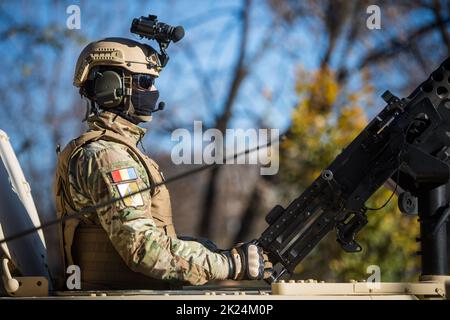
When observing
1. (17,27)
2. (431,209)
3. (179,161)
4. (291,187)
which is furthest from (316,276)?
(431,209)

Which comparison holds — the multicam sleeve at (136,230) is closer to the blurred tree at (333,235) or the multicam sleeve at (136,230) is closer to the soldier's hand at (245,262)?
the soldier's hand at (245,262)

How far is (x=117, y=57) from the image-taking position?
6035 millimetres

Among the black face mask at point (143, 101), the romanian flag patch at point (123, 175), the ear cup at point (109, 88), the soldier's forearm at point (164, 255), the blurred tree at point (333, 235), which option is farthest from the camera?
the blurred tree at point (333, 235)

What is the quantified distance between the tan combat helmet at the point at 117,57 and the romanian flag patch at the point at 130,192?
2.65ft

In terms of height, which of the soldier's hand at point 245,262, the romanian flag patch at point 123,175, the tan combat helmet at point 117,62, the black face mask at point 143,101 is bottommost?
the soldier's hand at point 245,262

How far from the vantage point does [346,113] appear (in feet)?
46.5

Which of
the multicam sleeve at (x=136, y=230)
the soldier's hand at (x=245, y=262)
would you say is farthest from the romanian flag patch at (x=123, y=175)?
the soldier's hand at (x=245, y=262)

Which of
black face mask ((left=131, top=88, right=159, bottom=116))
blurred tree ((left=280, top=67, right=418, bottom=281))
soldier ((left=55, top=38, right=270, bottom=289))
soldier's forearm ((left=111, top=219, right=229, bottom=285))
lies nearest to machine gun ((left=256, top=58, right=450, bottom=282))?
soldier ((left=55, top=38, right=270, bottom=289))

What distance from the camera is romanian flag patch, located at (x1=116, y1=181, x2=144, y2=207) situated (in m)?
5.52

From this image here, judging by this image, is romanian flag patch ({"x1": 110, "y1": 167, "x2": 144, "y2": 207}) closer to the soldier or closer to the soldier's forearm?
the soldier

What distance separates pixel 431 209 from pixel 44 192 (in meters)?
11.6

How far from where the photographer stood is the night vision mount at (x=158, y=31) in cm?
617

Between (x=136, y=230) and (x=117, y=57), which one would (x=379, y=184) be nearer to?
(x=136, y=230)

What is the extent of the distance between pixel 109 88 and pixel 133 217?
2.98ft
